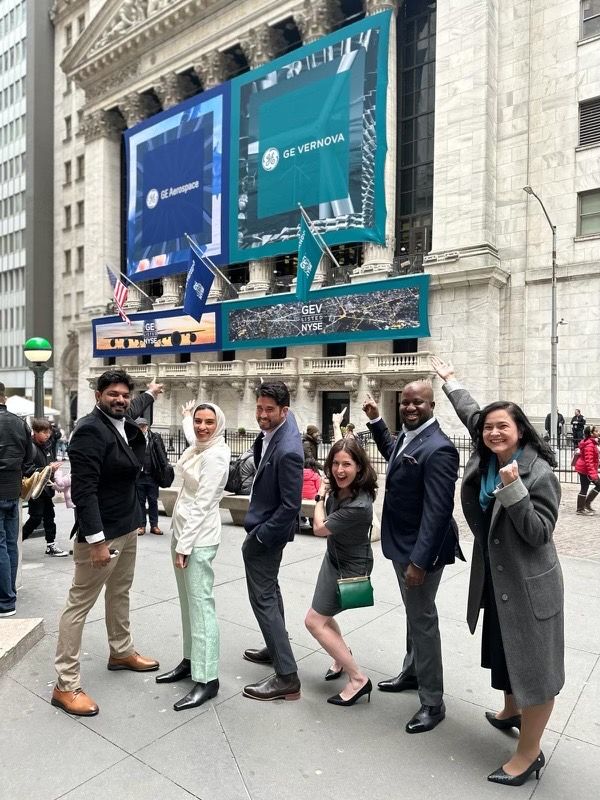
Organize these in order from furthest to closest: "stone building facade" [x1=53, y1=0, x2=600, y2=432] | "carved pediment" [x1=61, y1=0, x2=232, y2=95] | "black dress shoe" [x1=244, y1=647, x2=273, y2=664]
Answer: "carved pediment" [x1=61, y1=0, x2=232, y2=95]
"stone building facade" [x1=53, y1=0, x2=600, y2=432]
"black dress shoe" [x1=244, y1=647, x2=273, y2=664]

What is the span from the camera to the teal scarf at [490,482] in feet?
10.1

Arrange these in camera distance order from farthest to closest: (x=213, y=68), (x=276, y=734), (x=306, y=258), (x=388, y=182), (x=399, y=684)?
(x=213, y=68) < (x=388, y=182) < (x=306, y=258) < (x=399, y=684) < (x=276, y=734)

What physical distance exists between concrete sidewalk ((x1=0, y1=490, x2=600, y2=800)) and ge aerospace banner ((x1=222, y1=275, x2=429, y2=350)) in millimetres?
21676

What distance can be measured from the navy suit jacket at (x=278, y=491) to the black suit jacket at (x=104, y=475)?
2.99 ft

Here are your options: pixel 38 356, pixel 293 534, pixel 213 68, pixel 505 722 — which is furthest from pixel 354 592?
pixel 213 68

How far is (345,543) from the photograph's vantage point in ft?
12.6

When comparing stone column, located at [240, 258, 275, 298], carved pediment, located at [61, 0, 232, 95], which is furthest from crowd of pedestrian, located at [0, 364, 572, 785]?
carved pediment, located at [61, 0, 232, 95]

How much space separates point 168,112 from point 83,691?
39.0 meters

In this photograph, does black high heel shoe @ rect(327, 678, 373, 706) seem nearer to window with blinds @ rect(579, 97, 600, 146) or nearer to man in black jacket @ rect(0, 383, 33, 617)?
man in black jacket @ rect(0, 383, 33, 617)

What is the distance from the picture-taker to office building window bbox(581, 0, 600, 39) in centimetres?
2291

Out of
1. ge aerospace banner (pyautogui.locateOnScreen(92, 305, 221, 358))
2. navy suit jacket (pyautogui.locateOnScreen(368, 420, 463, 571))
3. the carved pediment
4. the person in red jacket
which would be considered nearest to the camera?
navy suit jacket (pyautogui.locateOnScreen(368, 420, 463, 571))

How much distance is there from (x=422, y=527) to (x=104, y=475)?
2.19 m

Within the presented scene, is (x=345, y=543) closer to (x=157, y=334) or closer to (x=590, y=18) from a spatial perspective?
(x=590, y=18)

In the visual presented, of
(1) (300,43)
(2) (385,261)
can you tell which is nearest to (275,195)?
(2) (385,261)
